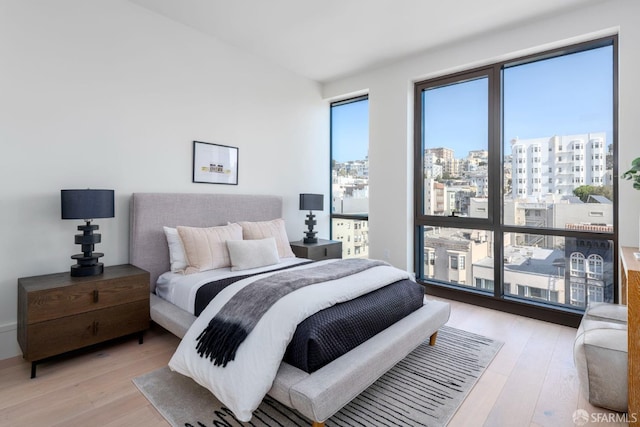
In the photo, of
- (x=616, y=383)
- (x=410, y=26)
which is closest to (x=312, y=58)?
(x=410, y=26)

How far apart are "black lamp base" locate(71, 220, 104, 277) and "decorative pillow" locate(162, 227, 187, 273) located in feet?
1.87

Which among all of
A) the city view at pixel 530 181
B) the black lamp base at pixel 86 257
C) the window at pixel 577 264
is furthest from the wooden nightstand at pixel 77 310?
the window at pixel 577 264

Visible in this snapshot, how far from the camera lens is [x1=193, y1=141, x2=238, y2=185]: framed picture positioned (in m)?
3.50

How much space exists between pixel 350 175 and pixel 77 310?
11.8ft

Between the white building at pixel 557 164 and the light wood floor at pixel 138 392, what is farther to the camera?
the white building at pixel 557 164

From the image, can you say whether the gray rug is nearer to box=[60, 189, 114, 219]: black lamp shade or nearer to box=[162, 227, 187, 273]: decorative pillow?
box=[162, 227, 187, 273]: decorative pillow

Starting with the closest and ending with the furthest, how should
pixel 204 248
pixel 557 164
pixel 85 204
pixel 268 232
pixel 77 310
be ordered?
pixel 77 310 < pixel 85 204 < pixel 204 248 < pixel 557 164 < pixel 268 232

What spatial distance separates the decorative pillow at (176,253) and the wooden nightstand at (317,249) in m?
1.43

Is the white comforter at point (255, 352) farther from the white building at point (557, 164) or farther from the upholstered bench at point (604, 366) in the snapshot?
the white building at point (557, 164)

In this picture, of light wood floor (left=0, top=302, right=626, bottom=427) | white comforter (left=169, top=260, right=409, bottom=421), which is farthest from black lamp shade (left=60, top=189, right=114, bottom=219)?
white comforter (left=169, top=260, right=409, bottom=421)

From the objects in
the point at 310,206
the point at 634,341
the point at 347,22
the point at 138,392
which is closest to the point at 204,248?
the point at 138,392

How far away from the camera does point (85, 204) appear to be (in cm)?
243

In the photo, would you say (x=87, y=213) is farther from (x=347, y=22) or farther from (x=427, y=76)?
(x=427, y=76)

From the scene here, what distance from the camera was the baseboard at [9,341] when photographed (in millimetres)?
2432
